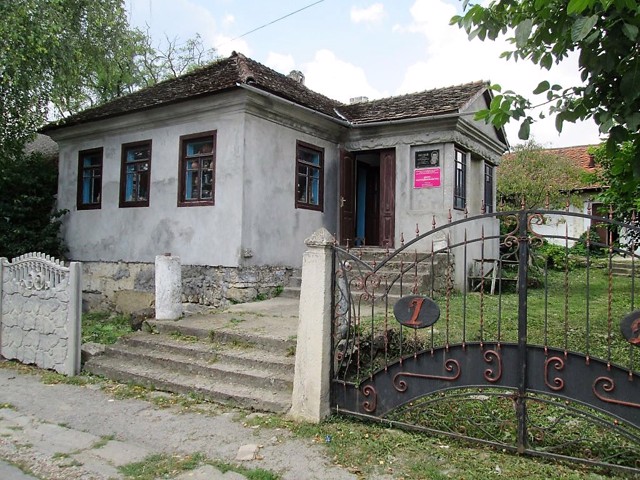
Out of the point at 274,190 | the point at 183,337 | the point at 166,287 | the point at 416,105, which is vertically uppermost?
the point at 416,105

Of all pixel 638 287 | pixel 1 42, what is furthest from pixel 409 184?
pixel 1 42

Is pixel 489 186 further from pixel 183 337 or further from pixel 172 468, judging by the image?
pixel 172 468

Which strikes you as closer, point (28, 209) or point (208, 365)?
point (208, 365)

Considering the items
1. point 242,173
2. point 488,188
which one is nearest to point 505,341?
point 242,173

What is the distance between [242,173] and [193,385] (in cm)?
510

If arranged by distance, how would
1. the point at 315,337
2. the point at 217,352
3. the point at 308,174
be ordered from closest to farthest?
the point at 315,337 → the point at 217,352 → the point at 308,174

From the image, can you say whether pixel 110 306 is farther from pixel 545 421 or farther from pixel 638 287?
pixel 638 287

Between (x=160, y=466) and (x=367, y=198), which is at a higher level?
(x=367, y=198)

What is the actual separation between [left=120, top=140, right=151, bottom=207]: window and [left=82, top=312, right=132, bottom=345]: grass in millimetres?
2742

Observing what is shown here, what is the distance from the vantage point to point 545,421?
4.68m

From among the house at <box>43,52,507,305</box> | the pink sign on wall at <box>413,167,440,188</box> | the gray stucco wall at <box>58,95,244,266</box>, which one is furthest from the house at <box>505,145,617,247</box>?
the gray stucco wall at <box>58,95,244,266</box>

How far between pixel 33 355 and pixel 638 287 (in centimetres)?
1339

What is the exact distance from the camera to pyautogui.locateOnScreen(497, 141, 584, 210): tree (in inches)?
773

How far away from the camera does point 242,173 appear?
10.0m
